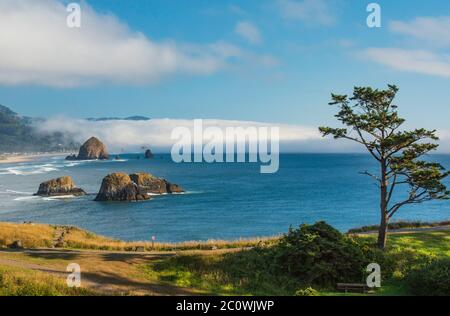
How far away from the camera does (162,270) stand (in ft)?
98.4

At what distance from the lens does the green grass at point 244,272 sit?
26.4 metres

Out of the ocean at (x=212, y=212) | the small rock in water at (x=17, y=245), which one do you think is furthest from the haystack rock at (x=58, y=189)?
the small rock in water at (x=17, y=245)

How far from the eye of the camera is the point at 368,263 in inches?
1163

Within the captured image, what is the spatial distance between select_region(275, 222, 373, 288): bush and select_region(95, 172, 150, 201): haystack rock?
3393 inches

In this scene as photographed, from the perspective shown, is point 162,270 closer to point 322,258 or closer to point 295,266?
point 295,266

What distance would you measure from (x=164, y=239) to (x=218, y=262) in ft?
129

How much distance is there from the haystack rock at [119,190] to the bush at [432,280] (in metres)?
93.4

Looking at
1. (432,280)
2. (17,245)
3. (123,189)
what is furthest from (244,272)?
(123,189)

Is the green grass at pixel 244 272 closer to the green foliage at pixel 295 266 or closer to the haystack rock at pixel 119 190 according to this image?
the green foliage at pixel 295 266

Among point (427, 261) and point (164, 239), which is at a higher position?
point (427, 261)

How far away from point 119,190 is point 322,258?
8982 centimetres

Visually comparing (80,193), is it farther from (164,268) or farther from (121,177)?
(164,268)
